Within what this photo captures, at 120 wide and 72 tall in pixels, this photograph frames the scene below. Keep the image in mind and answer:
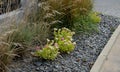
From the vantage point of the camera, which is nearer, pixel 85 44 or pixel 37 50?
pixel 37 50

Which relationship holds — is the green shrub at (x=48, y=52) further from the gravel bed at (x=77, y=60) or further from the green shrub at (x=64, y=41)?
the green shrub at (x=64, y=41)

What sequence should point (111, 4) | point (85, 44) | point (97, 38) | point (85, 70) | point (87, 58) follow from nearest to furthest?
point (85, 70) → point (87, 58) → point (85, 44) → point (97, 38) → point (111, 4)

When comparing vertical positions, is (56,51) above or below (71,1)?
below

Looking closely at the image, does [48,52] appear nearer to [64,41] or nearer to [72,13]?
[64,41]

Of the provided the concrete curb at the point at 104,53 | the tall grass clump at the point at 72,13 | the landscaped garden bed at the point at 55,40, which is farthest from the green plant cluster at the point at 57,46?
the concrete curb at the point at 104,53

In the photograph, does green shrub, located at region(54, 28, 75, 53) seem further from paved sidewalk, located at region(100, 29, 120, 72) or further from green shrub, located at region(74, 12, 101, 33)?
green shrub, located at region(74, 12, 101, 33)

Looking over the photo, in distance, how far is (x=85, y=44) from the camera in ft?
17.2

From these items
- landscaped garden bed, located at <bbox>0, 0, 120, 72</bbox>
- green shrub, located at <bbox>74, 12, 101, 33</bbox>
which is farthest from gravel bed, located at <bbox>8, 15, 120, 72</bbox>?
green shrub, located at <bbox>74, 12, 101, 33</bbox>

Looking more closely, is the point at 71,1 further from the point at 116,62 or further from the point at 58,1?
the point at 116,62

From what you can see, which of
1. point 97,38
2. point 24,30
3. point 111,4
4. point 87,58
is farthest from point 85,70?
point 111,4

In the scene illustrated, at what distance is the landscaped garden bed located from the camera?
407 cm

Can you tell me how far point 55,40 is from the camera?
15.7ft

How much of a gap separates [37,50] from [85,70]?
725mm

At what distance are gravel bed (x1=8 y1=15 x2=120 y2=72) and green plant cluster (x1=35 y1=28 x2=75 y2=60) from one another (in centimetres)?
9
